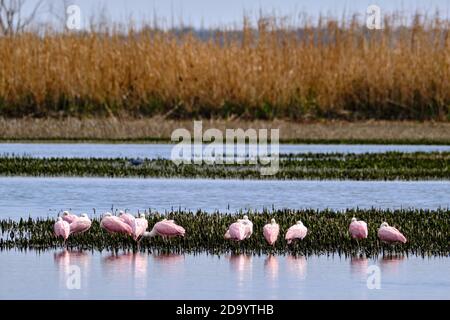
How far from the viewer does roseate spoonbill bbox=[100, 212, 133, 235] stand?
11.0 metres

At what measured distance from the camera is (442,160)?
20297mm

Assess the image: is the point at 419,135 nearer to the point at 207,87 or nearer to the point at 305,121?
the point at 305,121

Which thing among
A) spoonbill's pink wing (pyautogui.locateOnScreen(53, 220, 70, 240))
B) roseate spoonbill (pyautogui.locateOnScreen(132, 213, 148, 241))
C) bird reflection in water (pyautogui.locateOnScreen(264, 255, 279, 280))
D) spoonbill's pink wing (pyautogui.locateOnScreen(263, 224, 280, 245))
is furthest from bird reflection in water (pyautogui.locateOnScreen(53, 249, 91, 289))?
spoonbill's pink wing (pyautogui.locateOnScreen(263, 224, 280, 245))

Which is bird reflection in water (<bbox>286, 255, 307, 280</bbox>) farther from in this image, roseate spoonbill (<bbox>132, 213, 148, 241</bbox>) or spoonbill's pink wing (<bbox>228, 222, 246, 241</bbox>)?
roseate spoonbill (<bbox>132, 213, 148, 241</bbox>)

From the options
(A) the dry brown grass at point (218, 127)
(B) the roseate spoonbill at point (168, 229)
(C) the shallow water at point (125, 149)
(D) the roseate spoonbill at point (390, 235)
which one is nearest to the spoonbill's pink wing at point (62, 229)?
(B) the roseate spoonbill at point (168, 229)

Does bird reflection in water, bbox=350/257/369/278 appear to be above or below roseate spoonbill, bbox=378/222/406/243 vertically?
below

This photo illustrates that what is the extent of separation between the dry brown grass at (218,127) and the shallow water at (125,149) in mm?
1092

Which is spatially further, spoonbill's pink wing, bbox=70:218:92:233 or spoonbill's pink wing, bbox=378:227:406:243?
spoonbill's pink wing, bbox=70:218:92:233

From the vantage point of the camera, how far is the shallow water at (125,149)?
21.6 metres

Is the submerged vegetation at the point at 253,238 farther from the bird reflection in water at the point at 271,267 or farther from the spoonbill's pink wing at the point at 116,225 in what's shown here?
the bird reflection in water at the point at 271,267

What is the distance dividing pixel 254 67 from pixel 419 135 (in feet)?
12.7

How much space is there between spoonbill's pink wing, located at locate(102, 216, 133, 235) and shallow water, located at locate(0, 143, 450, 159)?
9.93 metres

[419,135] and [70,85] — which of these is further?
[70,85]
